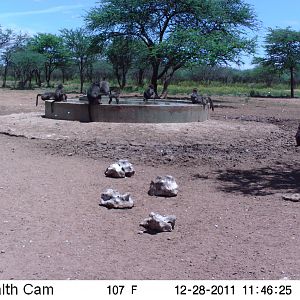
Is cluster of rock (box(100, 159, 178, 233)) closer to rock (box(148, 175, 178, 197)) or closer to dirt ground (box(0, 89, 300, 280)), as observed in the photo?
rock (box(148, 175, 178, 197))

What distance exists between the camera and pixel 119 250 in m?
5.06

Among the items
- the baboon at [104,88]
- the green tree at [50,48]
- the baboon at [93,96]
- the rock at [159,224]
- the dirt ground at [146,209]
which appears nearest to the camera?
the dirt ground at [146,209]

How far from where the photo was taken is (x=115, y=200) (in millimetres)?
6633

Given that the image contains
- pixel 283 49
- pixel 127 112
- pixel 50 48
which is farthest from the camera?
pixel 50 48

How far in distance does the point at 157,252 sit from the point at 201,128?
31.1 feet

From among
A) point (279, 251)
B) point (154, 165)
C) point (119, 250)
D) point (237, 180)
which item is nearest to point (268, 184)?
point (237, 180)

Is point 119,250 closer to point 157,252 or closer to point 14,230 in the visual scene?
point 157,252

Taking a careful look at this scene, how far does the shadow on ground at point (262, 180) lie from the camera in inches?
304

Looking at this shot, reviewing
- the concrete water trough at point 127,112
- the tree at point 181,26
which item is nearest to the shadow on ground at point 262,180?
the concrete water trough at point 127,112

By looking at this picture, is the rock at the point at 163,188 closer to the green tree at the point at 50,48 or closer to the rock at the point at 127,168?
the rock at the point at 127,168

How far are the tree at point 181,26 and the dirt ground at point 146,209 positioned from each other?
49.8 feet

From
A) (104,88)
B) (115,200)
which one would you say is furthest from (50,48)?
(115,200)

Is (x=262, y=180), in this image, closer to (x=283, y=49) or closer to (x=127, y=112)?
(x=127, y=112)

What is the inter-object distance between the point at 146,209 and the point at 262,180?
2.69 meters
